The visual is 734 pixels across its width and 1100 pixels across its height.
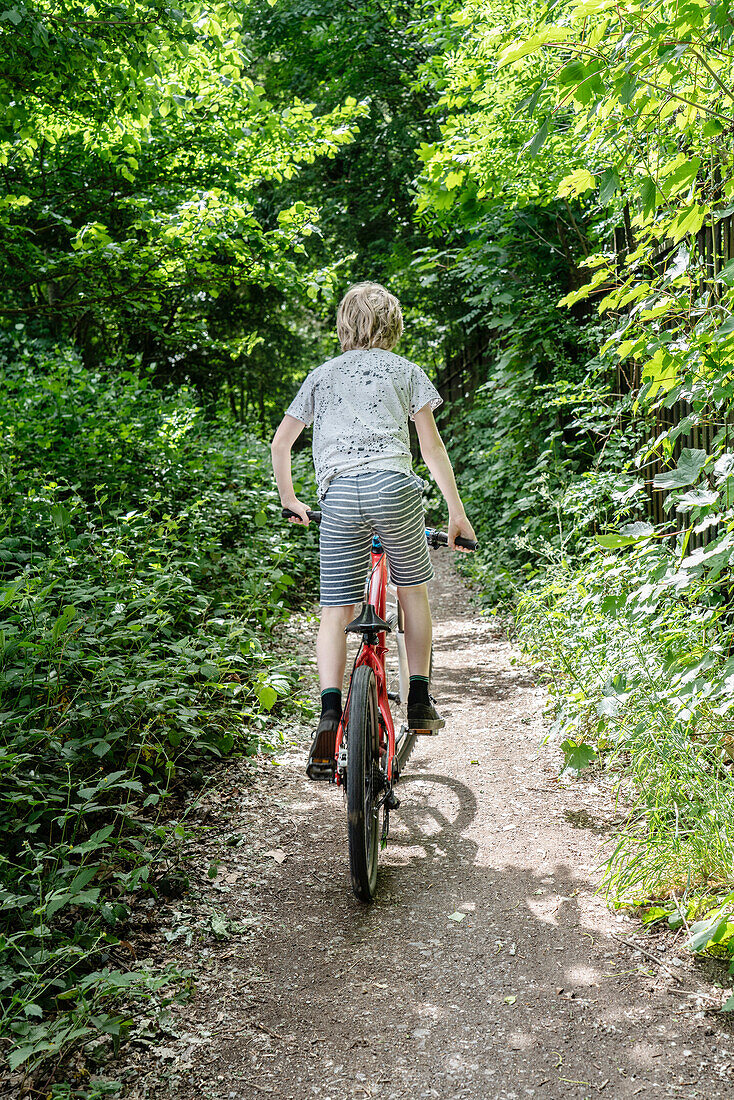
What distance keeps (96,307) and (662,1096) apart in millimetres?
7227

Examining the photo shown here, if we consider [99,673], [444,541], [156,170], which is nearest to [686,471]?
[444,541]

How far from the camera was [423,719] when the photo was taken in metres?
3.36

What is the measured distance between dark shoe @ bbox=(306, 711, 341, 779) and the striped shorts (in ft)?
1.61

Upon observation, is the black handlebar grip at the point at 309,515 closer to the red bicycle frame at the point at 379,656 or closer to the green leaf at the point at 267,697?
the red bicycle frame at the point at 379,656

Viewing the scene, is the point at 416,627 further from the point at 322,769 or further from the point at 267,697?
the point at 267,697

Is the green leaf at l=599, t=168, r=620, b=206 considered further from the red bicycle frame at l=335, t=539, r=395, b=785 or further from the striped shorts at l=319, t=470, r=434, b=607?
the red bicycle frame at l=335, t=539, r=395, b=785

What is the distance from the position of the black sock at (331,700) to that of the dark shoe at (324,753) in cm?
7

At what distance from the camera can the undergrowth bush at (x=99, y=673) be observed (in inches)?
97.5

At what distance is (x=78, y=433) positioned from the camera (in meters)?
6.59

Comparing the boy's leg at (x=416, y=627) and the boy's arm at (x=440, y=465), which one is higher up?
the boy's arm at (x=440, y=465)

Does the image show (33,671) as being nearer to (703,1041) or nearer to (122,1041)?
(122,1041)

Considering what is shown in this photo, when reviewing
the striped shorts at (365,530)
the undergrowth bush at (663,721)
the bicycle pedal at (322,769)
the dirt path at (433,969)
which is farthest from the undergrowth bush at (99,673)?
the undergrowth bush at (663,721)

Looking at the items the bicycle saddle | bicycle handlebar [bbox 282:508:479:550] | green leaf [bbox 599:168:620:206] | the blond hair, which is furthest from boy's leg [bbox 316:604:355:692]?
green leaf [bbox 599:168:620:206]

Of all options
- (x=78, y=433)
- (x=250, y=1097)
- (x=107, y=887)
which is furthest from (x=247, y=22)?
(x=250, y=1097)
